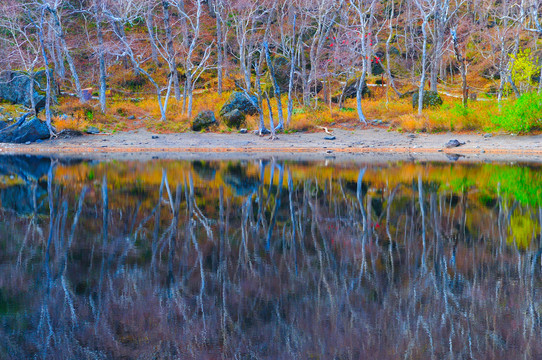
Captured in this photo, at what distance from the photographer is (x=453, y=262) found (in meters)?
7.78

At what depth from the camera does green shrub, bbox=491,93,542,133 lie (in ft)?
89.9

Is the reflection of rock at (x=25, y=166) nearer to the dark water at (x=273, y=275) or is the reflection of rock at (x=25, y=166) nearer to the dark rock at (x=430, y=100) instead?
the dark water at (x=273, y=275)

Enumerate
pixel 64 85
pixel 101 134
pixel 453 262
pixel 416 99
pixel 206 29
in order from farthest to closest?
1. pixel 206 29
2. pixel 64 85
3. pixel 416 99
4. pixel 101 134
5. pixel 453 262

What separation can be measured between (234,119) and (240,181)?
54.7ft

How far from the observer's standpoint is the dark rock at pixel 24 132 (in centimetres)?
3216

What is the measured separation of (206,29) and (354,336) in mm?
50588

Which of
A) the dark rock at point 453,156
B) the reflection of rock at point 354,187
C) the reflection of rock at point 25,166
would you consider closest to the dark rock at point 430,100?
the dark rock at point 453,156

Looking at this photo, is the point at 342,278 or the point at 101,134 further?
the point at 101,134

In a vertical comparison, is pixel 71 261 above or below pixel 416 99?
below

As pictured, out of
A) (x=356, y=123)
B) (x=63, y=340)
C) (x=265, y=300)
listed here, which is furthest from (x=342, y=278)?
(x=356, y=123)

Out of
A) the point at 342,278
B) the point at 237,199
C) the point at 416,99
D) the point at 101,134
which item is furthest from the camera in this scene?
the point at 416,99

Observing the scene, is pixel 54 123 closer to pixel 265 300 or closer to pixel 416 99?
pixel 416 99

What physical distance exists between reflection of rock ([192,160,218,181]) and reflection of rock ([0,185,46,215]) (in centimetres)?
526

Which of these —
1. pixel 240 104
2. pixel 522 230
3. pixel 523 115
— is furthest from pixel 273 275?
pixel 240 104
